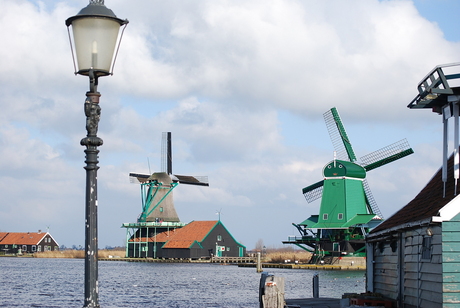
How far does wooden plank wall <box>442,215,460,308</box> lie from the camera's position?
34.3 ft

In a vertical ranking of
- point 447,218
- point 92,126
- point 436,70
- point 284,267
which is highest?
point 436,70

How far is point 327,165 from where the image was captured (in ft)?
184

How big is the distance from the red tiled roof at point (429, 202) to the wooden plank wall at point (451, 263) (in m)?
0.45

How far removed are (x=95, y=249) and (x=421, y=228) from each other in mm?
7862

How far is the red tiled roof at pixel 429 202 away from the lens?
11.9 metres

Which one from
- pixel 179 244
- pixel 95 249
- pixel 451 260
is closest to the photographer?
pixel 95 249

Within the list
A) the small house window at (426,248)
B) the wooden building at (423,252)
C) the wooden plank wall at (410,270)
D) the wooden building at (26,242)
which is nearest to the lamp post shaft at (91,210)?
the wooden building at (423,252)

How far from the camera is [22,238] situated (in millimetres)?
113812

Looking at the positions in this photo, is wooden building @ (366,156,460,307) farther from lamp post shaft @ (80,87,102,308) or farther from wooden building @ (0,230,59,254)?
wooden building @ (0,230,59,254)

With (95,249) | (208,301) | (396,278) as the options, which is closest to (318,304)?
(396,278)

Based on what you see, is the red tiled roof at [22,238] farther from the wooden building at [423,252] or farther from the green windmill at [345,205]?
the wooden building at [423,252]

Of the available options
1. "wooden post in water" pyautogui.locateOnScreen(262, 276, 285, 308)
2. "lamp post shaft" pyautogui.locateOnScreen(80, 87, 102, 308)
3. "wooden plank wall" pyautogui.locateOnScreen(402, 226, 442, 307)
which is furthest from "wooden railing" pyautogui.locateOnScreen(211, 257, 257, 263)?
"lamp post shaft" pyautogui.locateOnScreen(80, 87, 102, 308)

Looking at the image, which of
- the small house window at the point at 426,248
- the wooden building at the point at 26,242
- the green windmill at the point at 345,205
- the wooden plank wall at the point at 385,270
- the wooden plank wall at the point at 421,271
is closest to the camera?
the wooden plank wall at the point at 421,271

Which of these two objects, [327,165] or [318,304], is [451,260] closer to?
[318,304]
